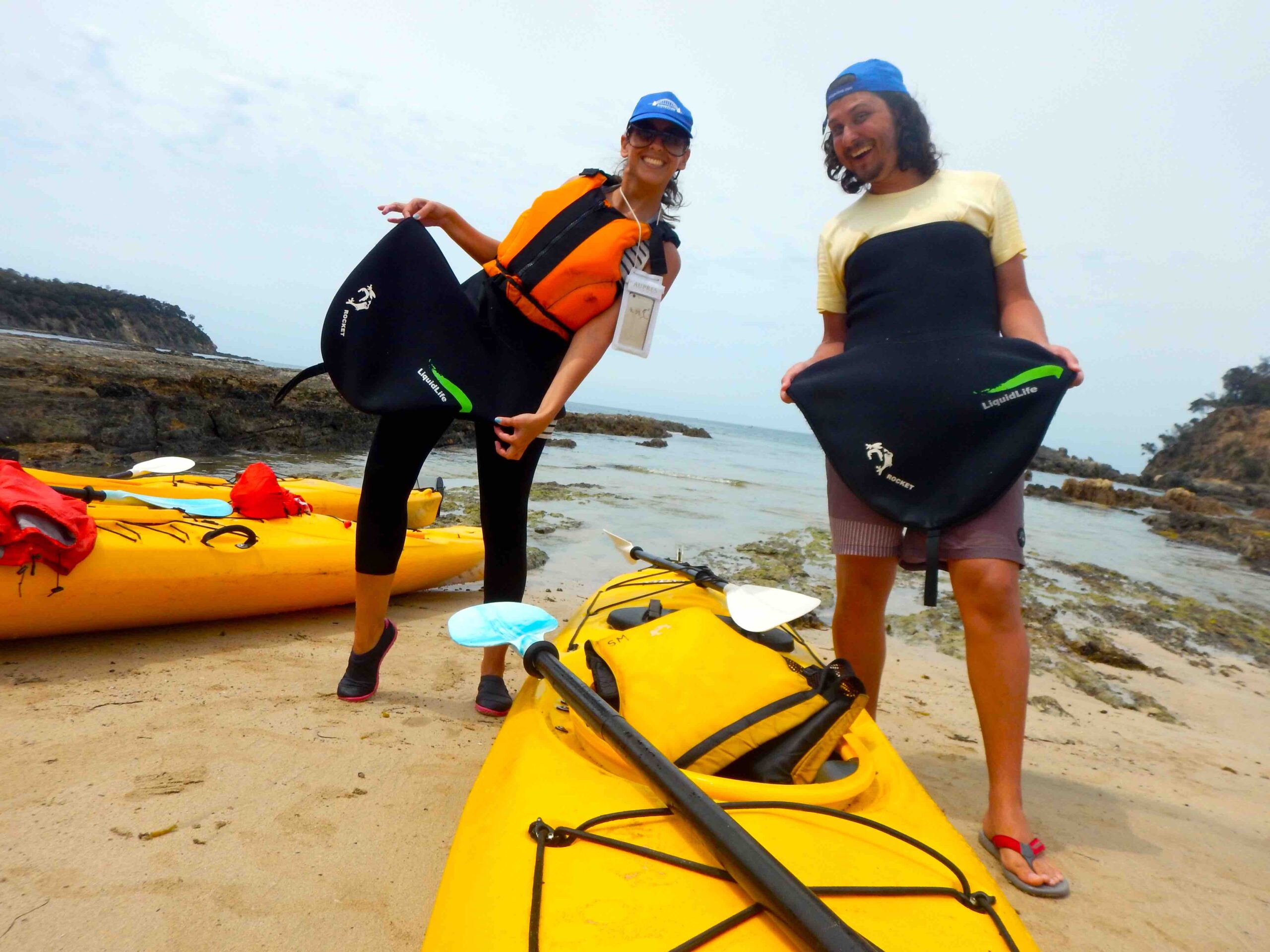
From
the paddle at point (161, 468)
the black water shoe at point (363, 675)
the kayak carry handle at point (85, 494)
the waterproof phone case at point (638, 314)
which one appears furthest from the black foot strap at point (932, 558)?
the paddle at point (161, 468)

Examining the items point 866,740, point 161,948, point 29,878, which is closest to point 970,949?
point 866,740

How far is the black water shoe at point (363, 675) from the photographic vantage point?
248cm

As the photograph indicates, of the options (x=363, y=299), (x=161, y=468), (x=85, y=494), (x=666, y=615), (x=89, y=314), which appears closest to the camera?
(x=666, y=615)

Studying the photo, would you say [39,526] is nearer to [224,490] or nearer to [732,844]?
[224,490]

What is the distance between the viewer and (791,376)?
7.08ft

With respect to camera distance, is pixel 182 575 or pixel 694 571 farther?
pixel 182 575

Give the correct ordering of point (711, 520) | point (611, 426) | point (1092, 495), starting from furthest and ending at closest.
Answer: point (611, 426), point (1092, 495), point (711, 520)

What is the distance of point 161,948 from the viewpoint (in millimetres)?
1304

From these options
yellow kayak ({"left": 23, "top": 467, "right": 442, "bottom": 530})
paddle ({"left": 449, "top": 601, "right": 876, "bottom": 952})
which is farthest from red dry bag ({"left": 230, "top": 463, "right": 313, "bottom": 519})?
paddle ({"left": 449, "top": 601, "right": 876, "bottom": 952})

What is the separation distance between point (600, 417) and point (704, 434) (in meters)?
14.5

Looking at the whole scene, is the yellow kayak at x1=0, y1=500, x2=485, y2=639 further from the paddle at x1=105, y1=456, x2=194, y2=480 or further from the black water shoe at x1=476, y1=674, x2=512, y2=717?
the paddle at x1=105, y1=456, x2=194, y2=480

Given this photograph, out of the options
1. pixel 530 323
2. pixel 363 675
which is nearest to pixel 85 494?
pixel 363 675

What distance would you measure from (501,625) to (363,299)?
3.92 feet

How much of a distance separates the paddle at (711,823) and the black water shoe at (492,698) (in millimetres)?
795
